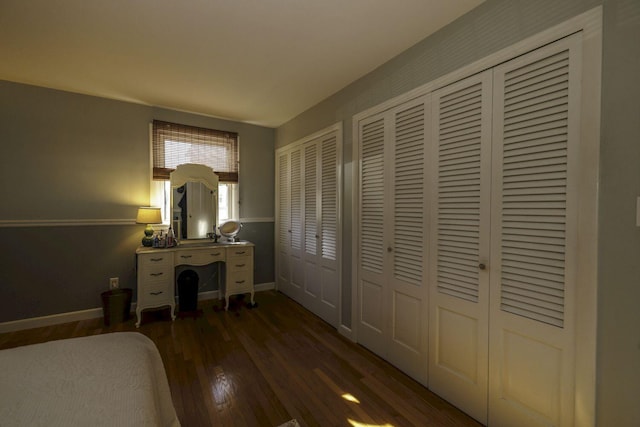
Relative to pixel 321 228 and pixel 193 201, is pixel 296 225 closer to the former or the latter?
pixel 321 228

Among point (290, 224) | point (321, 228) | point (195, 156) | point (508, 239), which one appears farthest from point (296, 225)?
point (508, 239)

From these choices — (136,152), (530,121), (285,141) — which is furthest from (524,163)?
(136,152)

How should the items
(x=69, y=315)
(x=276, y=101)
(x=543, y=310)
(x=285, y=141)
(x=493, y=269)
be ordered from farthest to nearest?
(x=285, y=141) < (x=276, y=101) < (x=69, y=315) < (x=493, y=269) < (x=543, y=310)

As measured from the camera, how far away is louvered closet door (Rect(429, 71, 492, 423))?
165 centimetres

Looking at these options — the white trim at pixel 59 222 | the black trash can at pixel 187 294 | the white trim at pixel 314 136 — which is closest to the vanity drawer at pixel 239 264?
the black trash can at pixel 187 294

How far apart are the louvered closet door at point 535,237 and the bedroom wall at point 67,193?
3.67m

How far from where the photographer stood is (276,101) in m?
3.25

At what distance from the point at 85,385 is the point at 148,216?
8.34 ft

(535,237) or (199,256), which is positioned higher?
(535,237)

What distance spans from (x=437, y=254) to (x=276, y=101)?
247 centimetres

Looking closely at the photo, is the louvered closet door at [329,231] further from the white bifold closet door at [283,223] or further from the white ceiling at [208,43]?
the white bifold closet door at [283,223]

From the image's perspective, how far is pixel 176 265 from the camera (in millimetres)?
3182

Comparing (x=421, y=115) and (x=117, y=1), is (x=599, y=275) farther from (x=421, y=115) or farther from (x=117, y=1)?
(x=117, y=1)

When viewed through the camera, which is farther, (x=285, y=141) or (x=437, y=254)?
(x=285, y=141)
